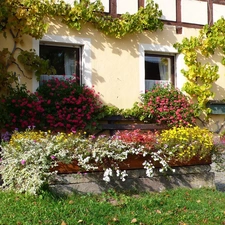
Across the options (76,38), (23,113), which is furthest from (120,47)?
(23,113)

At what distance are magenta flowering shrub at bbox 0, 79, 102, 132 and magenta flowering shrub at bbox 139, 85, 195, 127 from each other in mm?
1147

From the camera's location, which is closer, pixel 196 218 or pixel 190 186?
pixel 196 218

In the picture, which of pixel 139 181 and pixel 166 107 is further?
pixel 166 107

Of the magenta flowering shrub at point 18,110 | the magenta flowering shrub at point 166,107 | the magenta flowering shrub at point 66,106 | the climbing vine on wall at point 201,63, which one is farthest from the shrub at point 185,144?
the climbing vine on wall at point 201,63

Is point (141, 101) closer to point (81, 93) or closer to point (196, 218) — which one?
point (81, 93)

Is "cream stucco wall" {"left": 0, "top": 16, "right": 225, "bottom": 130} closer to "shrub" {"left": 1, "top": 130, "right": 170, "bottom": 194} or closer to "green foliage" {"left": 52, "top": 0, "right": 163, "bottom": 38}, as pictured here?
"green foliage" {"left": 52, "top": 0, "right": 163, "bottom": 38}

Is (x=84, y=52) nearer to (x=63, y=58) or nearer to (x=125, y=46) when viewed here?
(x=63, y=58)

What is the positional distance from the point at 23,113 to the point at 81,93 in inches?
47.2

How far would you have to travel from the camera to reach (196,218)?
177 inches

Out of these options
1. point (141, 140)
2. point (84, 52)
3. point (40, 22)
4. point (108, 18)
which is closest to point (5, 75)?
point (40, 22)

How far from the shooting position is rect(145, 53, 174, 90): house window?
905cm

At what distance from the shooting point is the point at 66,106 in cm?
763

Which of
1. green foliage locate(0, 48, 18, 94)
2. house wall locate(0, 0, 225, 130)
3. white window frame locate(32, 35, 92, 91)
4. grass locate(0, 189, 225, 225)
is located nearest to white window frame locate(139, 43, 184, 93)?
house wall locate(0, 0, 225, 130)

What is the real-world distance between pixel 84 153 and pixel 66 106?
2722 millimetres
